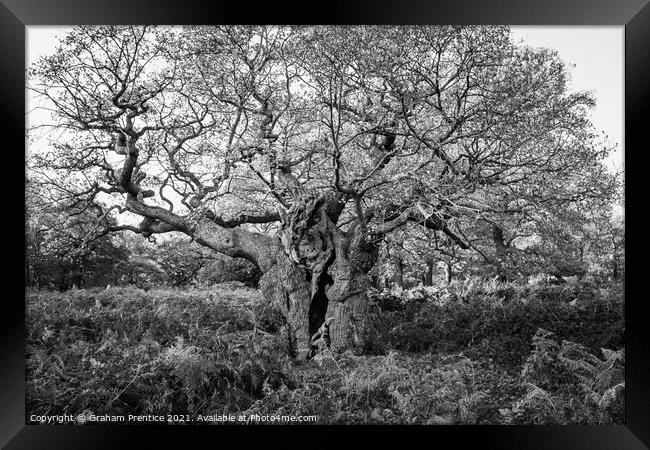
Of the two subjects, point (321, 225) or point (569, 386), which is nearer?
point (569, 386)

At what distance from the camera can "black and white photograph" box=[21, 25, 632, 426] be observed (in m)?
5.05

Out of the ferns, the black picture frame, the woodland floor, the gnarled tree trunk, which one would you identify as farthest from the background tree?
the ferns

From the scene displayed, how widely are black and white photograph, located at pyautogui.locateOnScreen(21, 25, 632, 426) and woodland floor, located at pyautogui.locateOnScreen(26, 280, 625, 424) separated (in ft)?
0.09

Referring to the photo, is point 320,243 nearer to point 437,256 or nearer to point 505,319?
point 437,256

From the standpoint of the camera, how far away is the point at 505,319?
6.86m

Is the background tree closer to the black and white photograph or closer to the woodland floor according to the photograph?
the black and white photograph

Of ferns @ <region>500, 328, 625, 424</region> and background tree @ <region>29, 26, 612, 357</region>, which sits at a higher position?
background tree @ <region>29, 26, 612, 357</region>

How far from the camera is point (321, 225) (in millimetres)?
6617

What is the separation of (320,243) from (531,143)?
329cm
